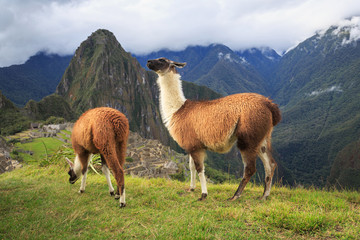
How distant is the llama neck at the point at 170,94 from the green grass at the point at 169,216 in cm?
183

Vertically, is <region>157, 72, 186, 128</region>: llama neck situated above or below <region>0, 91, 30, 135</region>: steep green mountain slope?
above

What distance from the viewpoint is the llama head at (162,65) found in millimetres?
5064

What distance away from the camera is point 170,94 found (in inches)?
207

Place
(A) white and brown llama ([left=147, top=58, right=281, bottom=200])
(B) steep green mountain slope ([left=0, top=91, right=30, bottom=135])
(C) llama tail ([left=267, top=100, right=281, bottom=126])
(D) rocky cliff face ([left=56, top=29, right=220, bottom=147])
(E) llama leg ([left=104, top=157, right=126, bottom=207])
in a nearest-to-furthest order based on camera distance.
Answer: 1. (E) llama leg ([left=104, top=157, right=126, bottom=207])
2. (A) white and brown llama ([left=147, top=58, right=281, bottom=200])
3. (C) llama tail ([left=267, top=100, right=281, bottom=126])
4. (B) steep green mountain slope ([left=0, top=91, right=30, bottom=135])
5. (D) rocky cliff face ([left=56, top=29, right=220, bottom=147])

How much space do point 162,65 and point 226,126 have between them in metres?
2.13

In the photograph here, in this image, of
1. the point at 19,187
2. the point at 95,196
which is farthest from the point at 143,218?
the point at 19,187

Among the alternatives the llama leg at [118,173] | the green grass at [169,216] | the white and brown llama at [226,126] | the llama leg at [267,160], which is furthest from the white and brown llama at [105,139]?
the llama leg at [267,160]

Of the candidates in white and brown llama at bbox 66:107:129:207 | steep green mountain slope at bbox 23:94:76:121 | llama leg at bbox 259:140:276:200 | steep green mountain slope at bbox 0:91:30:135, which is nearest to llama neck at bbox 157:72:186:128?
white and brown llama at bbox 66:107:129:207

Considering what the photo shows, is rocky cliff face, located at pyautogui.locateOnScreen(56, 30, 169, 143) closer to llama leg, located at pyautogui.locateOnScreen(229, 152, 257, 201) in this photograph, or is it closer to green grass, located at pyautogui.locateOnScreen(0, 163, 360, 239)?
green grass, located at pyautogui.locateOnScreen(0, 163, 360, 239)

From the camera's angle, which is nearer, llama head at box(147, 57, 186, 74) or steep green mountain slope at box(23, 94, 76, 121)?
llama head at box(147, 57, 186, 74)

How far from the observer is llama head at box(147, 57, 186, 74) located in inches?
199

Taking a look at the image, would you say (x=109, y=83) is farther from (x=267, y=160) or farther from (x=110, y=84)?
(x=267, y=160)

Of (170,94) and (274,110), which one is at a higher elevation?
(170,94)

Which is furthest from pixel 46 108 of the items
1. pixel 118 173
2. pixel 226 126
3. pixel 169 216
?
pixel 169 216
